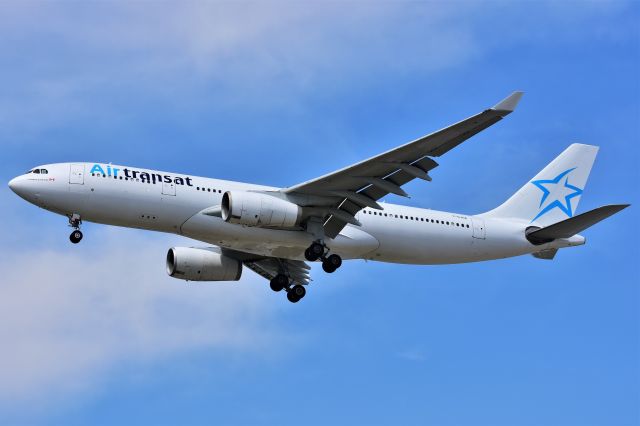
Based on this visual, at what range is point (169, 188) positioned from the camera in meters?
37.0

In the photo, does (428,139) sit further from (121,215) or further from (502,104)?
(121,215)

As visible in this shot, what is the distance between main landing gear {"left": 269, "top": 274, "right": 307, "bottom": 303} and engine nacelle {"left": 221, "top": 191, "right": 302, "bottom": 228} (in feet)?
21.8

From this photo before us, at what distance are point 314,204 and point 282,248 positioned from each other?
7.49 ft

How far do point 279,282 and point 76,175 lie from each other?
10.8m

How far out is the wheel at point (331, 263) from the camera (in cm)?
3906

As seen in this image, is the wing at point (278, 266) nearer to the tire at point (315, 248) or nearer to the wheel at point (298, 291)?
the wheel at point (298, 291)

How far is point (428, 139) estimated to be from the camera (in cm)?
3425

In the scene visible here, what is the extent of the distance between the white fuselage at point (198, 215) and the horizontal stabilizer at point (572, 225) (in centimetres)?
345

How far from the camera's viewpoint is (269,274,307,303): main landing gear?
4353 cm

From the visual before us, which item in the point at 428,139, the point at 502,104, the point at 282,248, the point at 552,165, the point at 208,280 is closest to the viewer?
the point at 502,104

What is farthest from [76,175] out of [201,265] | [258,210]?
[201,265]

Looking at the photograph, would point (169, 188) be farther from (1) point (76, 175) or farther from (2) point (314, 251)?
(2) point (314, 251)

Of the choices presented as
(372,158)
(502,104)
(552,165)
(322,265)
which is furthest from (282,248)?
(552,165)

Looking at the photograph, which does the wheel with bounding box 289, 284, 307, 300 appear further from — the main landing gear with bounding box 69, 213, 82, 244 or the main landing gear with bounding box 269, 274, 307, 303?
the main landing gear with bounding box 69, 213, 82, 244
